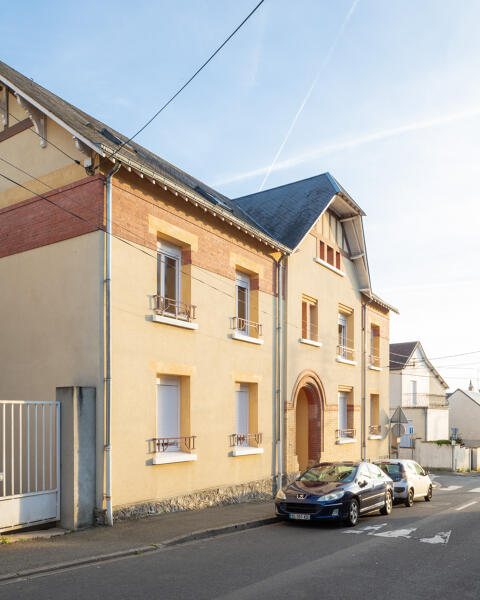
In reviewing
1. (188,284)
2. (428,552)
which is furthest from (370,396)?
(428,552)

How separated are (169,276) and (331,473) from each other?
588cm

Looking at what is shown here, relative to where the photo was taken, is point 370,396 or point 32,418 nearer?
point 32,418

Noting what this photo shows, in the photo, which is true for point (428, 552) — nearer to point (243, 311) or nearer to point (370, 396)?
point (243, 311)

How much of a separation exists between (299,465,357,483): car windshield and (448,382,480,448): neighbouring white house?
4658cm

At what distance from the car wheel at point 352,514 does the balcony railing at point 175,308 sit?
547cm

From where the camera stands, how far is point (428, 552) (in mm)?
9898

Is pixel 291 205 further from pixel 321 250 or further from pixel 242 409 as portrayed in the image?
pixel 242 409

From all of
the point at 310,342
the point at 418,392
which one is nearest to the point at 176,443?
the point at 310,342

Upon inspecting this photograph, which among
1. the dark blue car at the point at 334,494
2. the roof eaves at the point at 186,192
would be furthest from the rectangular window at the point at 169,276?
the dark blue car at the point at 334,494

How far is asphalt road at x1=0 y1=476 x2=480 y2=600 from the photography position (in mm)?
7242

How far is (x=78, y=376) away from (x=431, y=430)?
112 feet

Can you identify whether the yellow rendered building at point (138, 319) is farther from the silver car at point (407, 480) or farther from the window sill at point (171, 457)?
the silver car at point (407, 480)

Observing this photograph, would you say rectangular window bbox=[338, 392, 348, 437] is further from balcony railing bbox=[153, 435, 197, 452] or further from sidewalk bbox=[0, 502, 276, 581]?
balcony railing bbox=[153, 435, 197, 452]

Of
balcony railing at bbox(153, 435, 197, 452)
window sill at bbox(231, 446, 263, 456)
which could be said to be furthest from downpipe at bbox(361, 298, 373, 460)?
balcony railing at bbox(153, 435, 197, 452)
